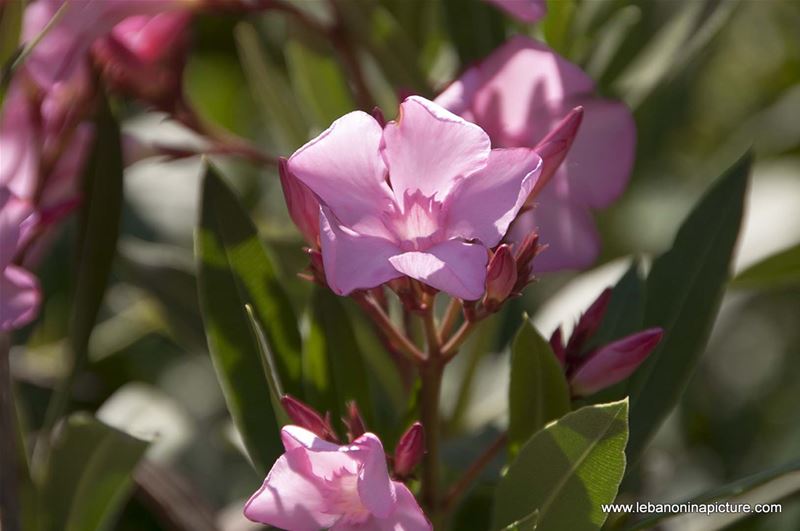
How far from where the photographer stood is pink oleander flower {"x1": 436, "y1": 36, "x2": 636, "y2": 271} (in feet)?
3.46

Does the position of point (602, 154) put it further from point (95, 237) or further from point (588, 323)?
point (95, 237)

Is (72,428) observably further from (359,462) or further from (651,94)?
(651,94)

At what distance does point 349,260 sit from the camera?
81 cm

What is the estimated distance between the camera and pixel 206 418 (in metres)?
1.80

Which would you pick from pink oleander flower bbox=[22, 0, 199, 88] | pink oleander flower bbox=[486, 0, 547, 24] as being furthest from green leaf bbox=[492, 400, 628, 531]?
pink oleander flower bbox=[22, 0, 199, 88]

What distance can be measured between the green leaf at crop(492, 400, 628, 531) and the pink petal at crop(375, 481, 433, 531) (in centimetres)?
9

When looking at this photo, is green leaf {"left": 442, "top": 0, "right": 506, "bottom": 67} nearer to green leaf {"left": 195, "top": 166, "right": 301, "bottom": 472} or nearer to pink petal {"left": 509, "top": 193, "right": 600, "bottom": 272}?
pink petal {"left": 509, "top": 193, "right": 600, "bottom": 272}

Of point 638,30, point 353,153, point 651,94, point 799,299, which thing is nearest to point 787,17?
point 799,299

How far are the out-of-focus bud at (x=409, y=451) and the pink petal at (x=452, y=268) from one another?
11 centimetres

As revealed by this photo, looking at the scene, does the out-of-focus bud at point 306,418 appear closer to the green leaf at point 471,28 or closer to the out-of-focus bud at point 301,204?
the out-of-focus bud at point 301,204

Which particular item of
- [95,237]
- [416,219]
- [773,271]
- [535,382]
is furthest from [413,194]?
[773,271]

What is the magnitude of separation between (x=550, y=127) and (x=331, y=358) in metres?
0.29

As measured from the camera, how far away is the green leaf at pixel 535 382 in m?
0.90

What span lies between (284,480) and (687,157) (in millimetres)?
1489
